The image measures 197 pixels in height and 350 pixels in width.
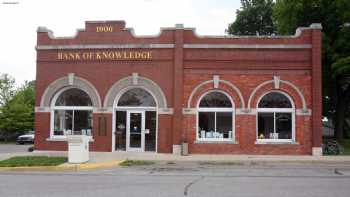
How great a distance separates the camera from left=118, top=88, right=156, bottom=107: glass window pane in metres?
23.0

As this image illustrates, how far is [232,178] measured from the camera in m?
13.9

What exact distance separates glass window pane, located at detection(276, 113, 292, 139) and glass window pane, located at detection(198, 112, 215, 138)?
130 inches

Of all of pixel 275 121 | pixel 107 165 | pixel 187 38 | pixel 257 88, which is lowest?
pixel 107 165

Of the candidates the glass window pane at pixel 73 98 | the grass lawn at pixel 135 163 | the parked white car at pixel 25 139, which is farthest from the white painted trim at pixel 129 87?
the parked white car at pixel 25 139

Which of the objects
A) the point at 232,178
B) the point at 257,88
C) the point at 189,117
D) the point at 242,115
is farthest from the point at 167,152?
the point at 232,178

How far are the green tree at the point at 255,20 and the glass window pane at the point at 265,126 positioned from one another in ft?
80.5

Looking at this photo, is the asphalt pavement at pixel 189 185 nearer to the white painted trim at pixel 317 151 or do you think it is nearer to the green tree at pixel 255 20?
the white painted trim at pixel 317 151

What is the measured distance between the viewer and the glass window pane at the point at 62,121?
23.5 meters

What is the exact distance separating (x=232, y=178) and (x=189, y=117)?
874cm

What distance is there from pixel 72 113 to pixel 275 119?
10.6 metres

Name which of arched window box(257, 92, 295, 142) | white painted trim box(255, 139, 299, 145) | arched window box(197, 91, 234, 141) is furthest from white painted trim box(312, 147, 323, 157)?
arched window box(197, 91, 234, 141)

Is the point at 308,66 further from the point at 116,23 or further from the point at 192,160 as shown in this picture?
the point at 116,23

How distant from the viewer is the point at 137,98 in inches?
907

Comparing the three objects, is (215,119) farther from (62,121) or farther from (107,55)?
(62,121)
